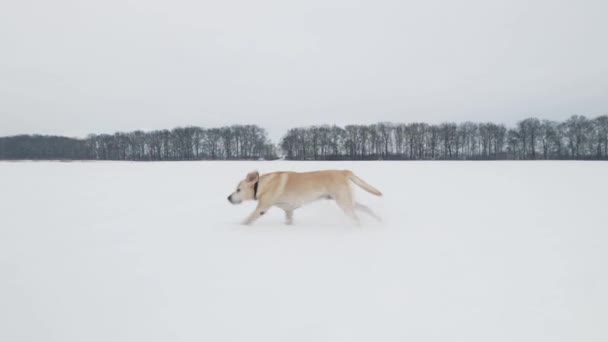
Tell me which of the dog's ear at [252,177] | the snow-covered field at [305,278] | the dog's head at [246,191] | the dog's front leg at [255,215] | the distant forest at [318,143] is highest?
the distant forest at [318,143]

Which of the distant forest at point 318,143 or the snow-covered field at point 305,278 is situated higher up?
the distant forest at point 318,143

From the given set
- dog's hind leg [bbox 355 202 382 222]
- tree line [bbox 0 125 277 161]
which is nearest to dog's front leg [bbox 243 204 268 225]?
dog's hind leg [bbox 355 202 382 222]

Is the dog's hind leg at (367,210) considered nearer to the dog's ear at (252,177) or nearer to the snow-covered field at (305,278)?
the snow-covered field at (305,278)

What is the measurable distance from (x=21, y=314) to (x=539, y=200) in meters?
9.54

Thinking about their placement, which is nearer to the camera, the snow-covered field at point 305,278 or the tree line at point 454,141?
the snow-covered field at point 305,278

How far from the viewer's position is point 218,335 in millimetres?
2109

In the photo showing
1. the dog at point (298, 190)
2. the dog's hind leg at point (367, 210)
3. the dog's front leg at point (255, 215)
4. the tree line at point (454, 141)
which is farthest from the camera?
the tree line at point (454, 141)

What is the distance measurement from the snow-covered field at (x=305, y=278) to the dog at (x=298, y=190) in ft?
1.32

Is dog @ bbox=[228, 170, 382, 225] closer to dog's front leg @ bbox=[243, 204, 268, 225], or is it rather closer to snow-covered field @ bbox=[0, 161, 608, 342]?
dog's front leg @ bbox=[243, 204, 268, 225]

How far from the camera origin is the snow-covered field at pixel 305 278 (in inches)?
85.8

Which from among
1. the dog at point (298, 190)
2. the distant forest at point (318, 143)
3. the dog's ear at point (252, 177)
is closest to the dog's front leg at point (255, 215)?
the dog at point (298, 190)

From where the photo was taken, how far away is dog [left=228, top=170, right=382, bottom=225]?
562 centimetres

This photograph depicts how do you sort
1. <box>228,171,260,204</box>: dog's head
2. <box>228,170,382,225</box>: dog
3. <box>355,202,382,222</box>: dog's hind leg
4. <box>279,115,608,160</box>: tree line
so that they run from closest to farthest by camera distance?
<box>228,170,382,225</box>: dog, <box>355,202,382,222</box>: dog's hind leg, <box>228,171,260,204</box>: dog's head, <box>279,115,608,160</box>: tree line

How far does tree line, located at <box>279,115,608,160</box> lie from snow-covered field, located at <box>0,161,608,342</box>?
52.9m
